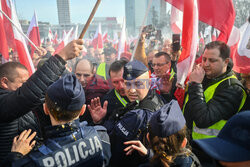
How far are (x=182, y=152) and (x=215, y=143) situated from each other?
0.41m

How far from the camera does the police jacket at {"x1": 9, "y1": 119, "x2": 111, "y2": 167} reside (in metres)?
1.21

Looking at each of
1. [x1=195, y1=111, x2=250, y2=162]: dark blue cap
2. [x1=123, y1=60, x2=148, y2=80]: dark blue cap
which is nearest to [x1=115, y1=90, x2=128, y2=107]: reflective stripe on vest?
[x1=123, y1=60, x2=148, y2=80]: dark blue cap

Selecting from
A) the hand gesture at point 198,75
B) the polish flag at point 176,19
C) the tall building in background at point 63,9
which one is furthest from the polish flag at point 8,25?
the tall building in background at point 63,9

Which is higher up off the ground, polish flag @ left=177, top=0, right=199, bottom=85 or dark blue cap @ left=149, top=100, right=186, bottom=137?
polish flag @ left=177, top=0, right=199, bottom=85

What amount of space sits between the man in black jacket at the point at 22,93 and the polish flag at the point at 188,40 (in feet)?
5.04

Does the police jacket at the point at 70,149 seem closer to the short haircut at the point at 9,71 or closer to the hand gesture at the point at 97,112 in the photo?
the hand gesture at the point at 97,112

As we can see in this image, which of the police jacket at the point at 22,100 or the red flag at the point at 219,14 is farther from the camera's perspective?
the red flag at the point at 219,14

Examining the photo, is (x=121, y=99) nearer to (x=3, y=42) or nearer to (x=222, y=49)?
(x=222, y=49)

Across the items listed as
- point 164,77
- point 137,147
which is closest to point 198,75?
point 137,147

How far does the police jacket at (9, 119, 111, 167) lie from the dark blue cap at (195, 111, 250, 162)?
0.79m

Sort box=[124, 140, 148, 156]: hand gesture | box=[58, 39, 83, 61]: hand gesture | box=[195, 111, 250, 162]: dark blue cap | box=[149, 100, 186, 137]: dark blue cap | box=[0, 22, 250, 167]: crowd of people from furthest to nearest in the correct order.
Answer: box=[58, 39, 83, 61]: hand gesture, box=[124, 140, 148, 156]: hand gesture, box=[149, 100, 186, 137]: dark blue cap, box=[0, 22, 250, 167]: crowd of people, box=[195, 111, 250, 162]: dark blue cap

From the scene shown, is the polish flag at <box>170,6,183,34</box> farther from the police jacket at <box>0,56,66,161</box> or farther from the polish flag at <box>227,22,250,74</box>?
the police jacket at <box>0,56,66,161</box>

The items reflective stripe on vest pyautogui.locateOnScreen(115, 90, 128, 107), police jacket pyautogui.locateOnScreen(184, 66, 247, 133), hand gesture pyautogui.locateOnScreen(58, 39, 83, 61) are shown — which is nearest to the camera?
hand gesture pyautogui.locateOnScreen(58, 39, 83, 61)

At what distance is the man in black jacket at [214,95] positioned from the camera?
1.92m
